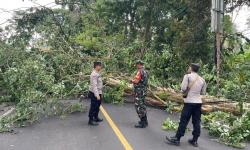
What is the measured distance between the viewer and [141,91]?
39.2ft

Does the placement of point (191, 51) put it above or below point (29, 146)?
above

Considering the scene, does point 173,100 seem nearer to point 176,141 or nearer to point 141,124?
point 141,124

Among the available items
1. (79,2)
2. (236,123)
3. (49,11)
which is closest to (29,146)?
(236,123)

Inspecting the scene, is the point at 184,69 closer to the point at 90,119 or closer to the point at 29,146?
the point at 90,119

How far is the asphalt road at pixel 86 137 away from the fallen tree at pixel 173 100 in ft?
4.36

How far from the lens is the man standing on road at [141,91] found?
1179 centimetres

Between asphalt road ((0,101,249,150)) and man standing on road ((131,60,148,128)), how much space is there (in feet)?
0.90

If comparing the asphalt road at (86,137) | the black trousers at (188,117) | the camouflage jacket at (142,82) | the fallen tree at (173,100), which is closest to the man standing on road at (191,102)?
the black trousers at (188,117)

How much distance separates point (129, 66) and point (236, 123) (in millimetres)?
7593

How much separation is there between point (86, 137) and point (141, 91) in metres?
2.18

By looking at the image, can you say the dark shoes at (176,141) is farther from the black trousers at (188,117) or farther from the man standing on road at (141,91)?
the man standing on road at (141,91)

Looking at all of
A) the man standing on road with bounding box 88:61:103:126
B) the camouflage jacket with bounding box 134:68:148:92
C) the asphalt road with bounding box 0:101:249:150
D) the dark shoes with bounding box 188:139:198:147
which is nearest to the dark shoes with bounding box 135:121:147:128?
the asphalt road with bounding box 0:101:249:150

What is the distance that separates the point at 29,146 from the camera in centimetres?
982

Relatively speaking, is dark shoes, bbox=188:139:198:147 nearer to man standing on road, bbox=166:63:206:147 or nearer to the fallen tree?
man standing on road, bbox=166:63:206:147
